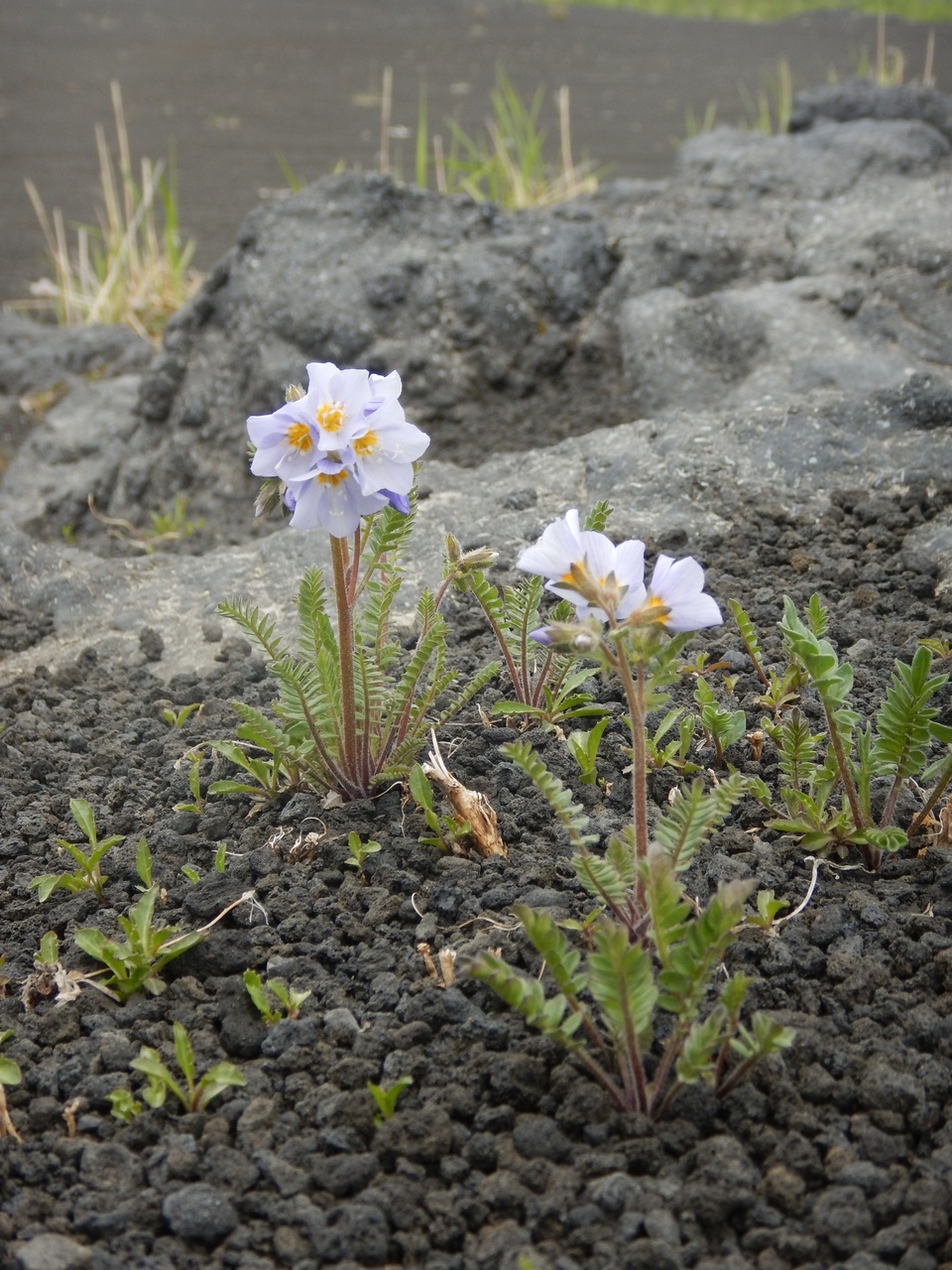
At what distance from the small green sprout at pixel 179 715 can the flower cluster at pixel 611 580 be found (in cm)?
114

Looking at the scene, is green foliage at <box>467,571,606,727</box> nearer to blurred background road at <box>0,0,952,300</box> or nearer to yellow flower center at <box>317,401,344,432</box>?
yellow flower center at <box>317,401,344,432</box>

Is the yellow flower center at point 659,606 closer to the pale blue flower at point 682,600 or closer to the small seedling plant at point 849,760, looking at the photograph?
the pale blue flower at point 682,600

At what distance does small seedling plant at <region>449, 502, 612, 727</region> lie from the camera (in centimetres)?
196

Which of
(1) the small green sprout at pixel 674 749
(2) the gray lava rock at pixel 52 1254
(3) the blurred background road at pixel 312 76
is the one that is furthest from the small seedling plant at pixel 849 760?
(3) the blurred background road at pixel 312 76

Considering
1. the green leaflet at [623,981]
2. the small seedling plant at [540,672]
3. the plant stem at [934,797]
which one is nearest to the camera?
the green leaflet at [623,981]

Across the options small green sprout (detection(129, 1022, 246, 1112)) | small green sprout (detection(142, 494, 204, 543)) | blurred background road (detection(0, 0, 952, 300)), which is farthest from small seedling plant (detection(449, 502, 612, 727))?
blurred background road (detection(0, 0, 952, 300))

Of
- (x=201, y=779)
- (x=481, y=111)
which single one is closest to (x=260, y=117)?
(x=481, y=111)

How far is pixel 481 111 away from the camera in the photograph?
9086mm

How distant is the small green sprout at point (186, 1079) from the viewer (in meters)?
1.43

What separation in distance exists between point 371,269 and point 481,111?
570 centimetres

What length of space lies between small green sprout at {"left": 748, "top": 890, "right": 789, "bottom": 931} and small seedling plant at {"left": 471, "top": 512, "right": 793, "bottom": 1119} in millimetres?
145

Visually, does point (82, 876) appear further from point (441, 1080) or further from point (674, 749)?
point (674, 749)

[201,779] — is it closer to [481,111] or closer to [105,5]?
[481,111]

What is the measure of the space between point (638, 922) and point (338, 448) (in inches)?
28.2
